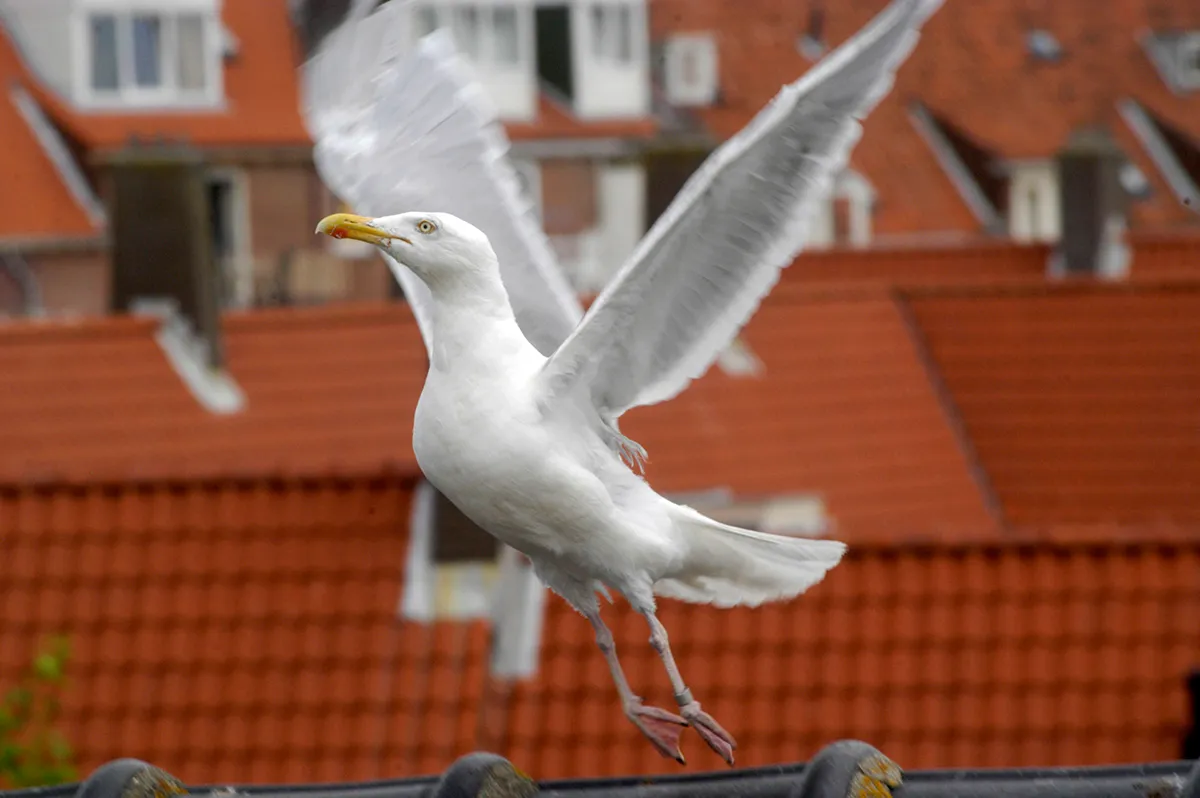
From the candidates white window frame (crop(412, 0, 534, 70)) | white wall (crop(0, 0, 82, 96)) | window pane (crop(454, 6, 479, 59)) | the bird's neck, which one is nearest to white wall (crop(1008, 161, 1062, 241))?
white window frame (crop(412, 0, 534, 70))

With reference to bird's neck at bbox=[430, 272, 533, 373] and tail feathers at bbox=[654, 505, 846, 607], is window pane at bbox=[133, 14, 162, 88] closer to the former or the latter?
tail feathers at bbox=[654, 505, 846, 607]

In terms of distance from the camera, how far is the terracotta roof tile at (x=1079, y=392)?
18922mm

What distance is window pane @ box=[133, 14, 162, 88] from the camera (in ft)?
131

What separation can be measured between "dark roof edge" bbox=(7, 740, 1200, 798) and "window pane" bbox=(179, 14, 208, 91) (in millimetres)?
34669

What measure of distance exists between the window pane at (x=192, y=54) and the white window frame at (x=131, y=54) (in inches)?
2.0

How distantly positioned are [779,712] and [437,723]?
1.55m

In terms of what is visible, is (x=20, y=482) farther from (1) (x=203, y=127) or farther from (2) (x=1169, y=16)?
(2) (x=1169, y=16)

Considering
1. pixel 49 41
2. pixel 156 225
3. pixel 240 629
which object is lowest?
pixel 240 629

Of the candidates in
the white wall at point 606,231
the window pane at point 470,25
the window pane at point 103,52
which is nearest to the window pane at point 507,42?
the window pane at point 470,25

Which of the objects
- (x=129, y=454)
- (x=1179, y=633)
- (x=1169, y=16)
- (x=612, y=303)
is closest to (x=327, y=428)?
(x=129, y=454)

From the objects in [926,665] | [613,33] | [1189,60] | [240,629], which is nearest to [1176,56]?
[1189,60]

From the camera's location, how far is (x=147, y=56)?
39906 mm

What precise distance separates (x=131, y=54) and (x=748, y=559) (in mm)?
33749

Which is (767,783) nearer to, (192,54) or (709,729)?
(709,729)
